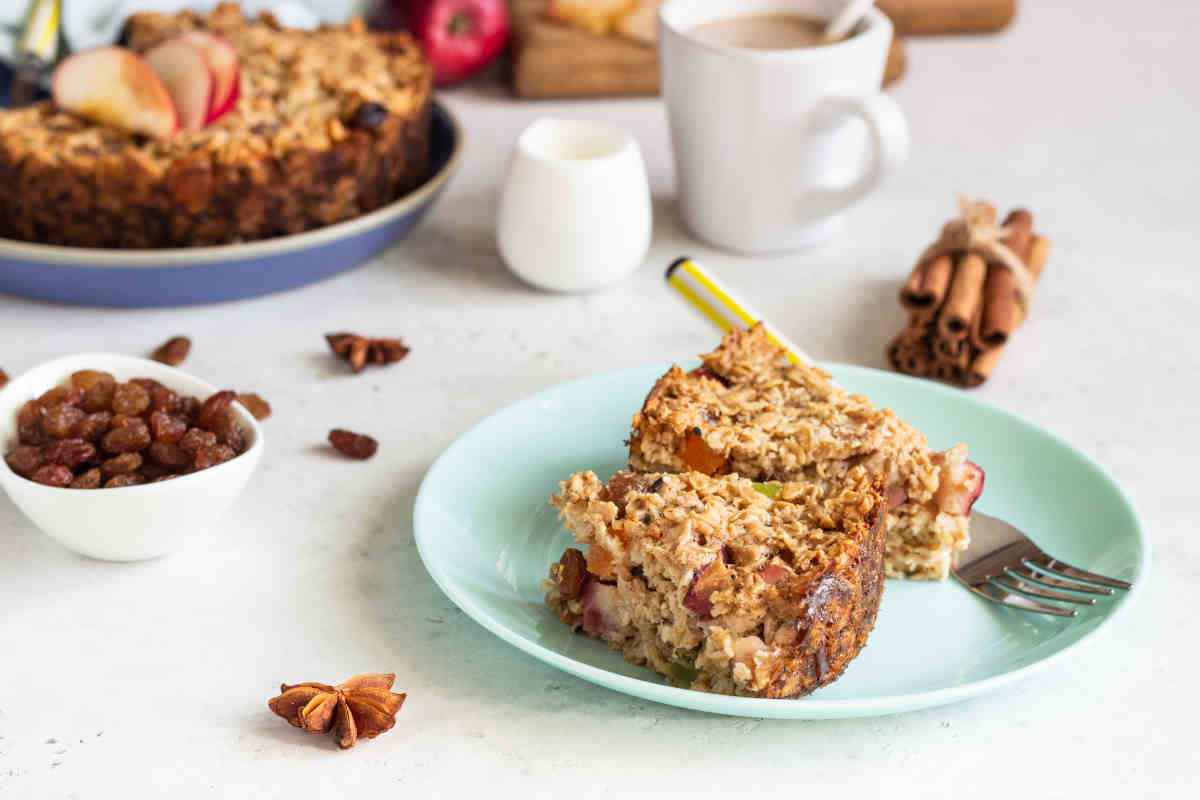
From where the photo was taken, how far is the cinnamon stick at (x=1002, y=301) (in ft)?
6.31

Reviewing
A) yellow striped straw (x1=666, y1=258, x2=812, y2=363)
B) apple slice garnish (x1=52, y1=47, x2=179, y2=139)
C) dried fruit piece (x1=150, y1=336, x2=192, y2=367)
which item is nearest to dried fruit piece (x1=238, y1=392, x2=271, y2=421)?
dried fruit piece (x1=150, y1=336, x2=192, y2=367)

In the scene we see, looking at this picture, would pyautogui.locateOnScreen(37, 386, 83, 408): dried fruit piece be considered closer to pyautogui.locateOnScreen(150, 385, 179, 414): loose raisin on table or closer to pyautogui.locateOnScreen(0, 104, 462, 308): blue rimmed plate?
pyautogui.locateOnScreen(150, 385, 179, 414): loose raisin on table

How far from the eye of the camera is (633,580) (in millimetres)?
1343

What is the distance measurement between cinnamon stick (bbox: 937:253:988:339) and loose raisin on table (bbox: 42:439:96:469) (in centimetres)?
111

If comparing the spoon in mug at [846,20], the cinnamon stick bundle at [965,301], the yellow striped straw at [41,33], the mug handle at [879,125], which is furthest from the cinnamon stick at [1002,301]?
the yellow striped straw at [41,33]

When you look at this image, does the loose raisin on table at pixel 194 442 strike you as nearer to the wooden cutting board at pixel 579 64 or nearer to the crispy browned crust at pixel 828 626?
the crispy browned crust at pixel 828 626

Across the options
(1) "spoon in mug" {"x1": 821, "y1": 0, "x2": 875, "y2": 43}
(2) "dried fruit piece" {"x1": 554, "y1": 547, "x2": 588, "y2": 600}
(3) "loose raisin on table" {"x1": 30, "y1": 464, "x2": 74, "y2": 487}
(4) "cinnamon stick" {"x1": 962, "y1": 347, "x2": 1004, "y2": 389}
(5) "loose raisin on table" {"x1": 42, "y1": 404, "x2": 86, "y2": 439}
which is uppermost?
(1) "spoon in mug" {"x1": 821, "y1": 0, "x2": 875, "y2": 43}

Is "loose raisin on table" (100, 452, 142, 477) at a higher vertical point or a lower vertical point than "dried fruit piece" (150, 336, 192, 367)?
higher

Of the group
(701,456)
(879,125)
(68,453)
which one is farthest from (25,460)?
(879,125)

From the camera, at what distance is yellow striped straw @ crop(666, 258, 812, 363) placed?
70.8 inches

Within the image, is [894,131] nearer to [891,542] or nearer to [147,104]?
[891,542]

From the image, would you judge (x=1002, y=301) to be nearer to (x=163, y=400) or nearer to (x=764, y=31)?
(x=764, y=31)

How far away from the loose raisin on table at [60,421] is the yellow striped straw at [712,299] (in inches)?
30.1

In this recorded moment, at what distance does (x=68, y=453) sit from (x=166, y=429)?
0.33 feet
